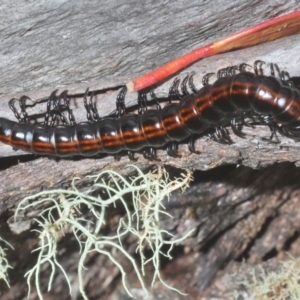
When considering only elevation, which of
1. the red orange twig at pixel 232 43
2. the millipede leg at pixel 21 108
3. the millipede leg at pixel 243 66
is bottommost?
the millipede leg at pixel 243 66

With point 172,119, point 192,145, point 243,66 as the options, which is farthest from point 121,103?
point 243,66

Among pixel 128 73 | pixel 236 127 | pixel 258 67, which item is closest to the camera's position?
pixel 258 67

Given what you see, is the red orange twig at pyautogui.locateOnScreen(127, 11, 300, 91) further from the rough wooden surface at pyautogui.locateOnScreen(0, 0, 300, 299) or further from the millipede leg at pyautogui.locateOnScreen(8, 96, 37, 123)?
the millipede leg at pyautogui.locateOnScreen(8, 96, 37, 123)

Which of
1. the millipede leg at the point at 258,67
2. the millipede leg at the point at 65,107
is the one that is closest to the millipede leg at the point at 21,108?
the millipede leg at the point at 65,107

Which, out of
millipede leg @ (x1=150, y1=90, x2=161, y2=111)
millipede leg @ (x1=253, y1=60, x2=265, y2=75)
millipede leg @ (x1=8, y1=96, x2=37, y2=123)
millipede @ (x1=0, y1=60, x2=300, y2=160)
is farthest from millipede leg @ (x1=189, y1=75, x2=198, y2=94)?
millipede leg @ (x1=8, y1=96, x2=37, y2=123)

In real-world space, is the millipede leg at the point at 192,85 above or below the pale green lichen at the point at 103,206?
above

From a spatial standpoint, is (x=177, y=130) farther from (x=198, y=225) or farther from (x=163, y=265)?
(x=163, y=265)

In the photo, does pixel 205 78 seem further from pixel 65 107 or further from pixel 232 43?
pixel 65 107

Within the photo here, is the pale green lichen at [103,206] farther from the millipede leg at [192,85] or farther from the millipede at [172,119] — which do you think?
the millipede leg at [192,85]

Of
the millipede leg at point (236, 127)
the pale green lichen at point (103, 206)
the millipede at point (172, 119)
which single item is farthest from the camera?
the pale green lichen at point (103, 206)
